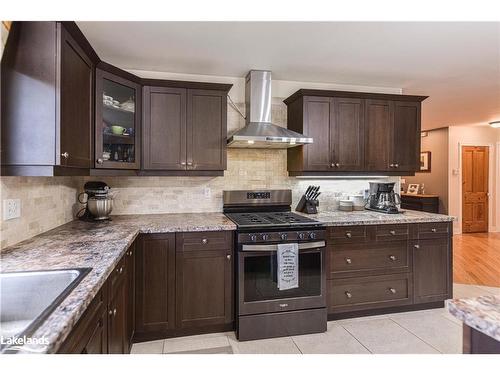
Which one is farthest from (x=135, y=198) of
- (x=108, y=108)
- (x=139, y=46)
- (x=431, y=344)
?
(x=431, y=344)

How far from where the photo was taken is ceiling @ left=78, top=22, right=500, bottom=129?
230cm

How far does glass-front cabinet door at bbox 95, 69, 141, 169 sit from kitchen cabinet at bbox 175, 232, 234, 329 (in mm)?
874

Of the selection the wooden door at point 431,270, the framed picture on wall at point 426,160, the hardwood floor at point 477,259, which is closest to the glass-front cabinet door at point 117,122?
the wooden door at point 431,270

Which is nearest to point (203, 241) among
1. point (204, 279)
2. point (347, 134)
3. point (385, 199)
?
point (204, 279)

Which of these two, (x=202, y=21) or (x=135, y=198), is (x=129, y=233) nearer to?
(x=135, y=198)

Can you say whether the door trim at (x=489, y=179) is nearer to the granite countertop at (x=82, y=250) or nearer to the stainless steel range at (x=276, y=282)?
the stainless steel range at (x=276, y=282)

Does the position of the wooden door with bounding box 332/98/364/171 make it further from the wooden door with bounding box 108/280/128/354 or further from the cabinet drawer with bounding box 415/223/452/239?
the wooden door with bounding box 108/280/128/354

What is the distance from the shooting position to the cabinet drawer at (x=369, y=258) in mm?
2821

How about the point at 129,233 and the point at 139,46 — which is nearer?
the point at 129,233

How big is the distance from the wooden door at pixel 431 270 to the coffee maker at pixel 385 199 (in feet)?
1.59

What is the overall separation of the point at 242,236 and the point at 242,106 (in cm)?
156

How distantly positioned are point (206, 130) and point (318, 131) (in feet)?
3.88

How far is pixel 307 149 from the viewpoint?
126 inches

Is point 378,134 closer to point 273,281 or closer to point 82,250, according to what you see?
point 273,281
